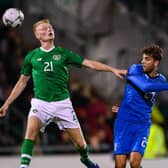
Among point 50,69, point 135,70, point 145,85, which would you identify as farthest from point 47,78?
point 145,85

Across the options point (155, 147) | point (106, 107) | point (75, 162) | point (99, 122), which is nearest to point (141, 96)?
point (75, 162)

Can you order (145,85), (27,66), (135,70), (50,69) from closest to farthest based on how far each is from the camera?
(145,85) < (135,70) < (50,69) < (27,66)

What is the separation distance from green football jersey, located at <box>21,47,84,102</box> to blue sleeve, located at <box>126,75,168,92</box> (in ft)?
2.60

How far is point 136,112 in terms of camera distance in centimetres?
1094

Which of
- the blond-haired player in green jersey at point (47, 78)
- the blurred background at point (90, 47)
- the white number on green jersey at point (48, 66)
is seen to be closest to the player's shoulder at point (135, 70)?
the blond-haired player in green jersey at point (47, 78)

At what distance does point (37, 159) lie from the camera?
54.0 ft

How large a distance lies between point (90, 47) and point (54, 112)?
33.6 ft

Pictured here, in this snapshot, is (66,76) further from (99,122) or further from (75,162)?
(99,122)

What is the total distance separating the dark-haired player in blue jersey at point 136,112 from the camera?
35.4 ft

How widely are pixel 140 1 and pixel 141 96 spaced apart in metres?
9.77

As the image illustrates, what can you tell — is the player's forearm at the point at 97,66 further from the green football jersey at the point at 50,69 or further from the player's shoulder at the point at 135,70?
the player's shoulder at the point at 135,70

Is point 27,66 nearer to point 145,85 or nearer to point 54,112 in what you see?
point 54,112

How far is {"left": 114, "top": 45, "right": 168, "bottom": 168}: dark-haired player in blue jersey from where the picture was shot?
10805mm

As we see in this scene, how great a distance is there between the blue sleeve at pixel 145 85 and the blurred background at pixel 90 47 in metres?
7.20
